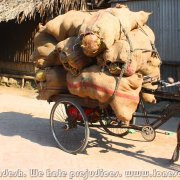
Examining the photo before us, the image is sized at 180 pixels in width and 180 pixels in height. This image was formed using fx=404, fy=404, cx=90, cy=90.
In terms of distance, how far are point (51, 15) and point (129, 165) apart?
821cm

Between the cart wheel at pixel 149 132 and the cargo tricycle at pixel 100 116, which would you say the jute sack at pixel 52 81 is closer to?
the cargo tricycle at pixel 100 116

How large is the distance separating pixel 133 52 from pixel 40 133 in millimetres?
2948

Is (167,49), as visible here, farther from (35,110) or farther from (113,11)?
(113,11)

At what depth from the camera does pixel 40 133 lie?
7.79 m

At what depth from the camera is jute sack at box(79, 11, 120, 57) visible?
564cm

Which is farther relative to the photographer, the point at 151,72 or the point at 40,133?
the point at 40,133

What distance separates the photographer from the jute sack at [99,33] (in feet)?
18.5

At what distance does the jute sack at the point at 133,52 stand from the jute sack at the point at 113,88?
136 mm

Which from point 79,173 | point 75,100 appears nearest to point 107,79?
point 75,100

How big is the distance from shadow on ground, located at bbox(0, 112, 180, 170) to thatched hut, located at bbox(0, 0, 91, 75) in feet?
13.6

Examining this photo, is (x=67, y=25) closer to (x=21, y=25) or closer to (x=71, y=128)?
(x=71, y=128)

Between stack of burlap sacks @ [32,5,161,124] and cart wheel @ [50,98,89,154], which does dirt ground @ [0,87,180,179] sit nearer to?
cart wheel @ [50,98,89,154]

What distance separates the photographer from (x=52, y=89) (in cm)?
668

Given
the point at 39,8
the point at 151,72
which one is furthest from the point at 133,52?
the point at 39,8
